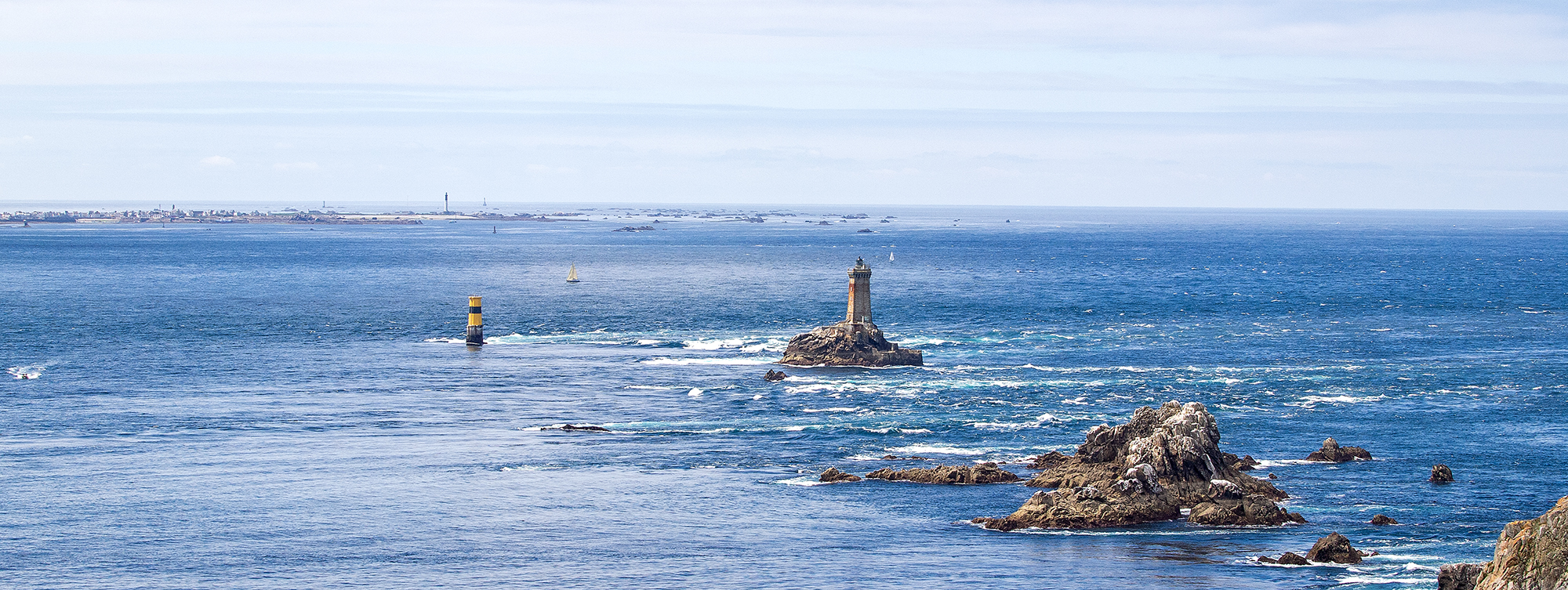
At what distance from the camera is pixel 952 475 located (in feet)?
223

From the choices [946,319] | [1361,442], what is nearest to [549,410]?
[1361,442]

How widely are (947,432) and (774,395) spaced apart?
56.6 feet

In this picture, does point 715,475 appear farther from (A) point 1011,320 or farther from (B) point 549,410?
(A) point 1011,320

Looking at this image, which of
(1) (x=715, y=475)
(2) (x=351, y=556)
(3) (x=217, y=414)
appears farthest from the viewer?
(3) (x=217, y=414)

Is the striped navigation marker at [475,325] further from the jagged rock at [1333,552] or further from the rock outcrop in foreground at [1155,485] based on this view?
the jagged rock at [1333,552]

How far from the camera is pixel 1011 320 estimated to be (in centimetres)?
14750

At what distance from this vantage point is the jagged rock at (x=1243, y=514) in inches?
2311

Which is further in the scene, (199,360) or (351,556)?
(199,360)

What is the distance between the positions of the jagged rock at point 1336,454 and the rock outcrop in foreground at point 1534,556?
118 feet

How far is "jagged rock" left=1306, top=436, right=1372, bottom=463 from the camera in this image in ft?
236

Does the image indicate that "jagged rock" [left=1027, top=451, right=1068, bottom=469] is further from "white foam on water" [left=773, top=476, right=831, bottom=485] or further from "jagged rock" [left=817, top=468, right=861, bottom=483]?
"white foam on water" [left=773, top=476, right=831, bottom=485]

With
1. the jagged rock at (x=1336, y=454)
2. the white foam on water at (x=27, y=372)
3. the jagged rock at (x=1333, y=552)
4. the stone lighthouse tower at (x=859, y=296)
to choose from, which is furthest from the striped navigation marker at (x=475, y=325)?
the jagged rock at (x=1333, y=552)

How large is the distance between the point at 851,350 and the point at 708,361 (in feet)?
38.5

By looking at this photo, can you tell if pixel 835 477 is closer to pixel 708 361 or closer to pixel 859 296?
pixel 859 296
